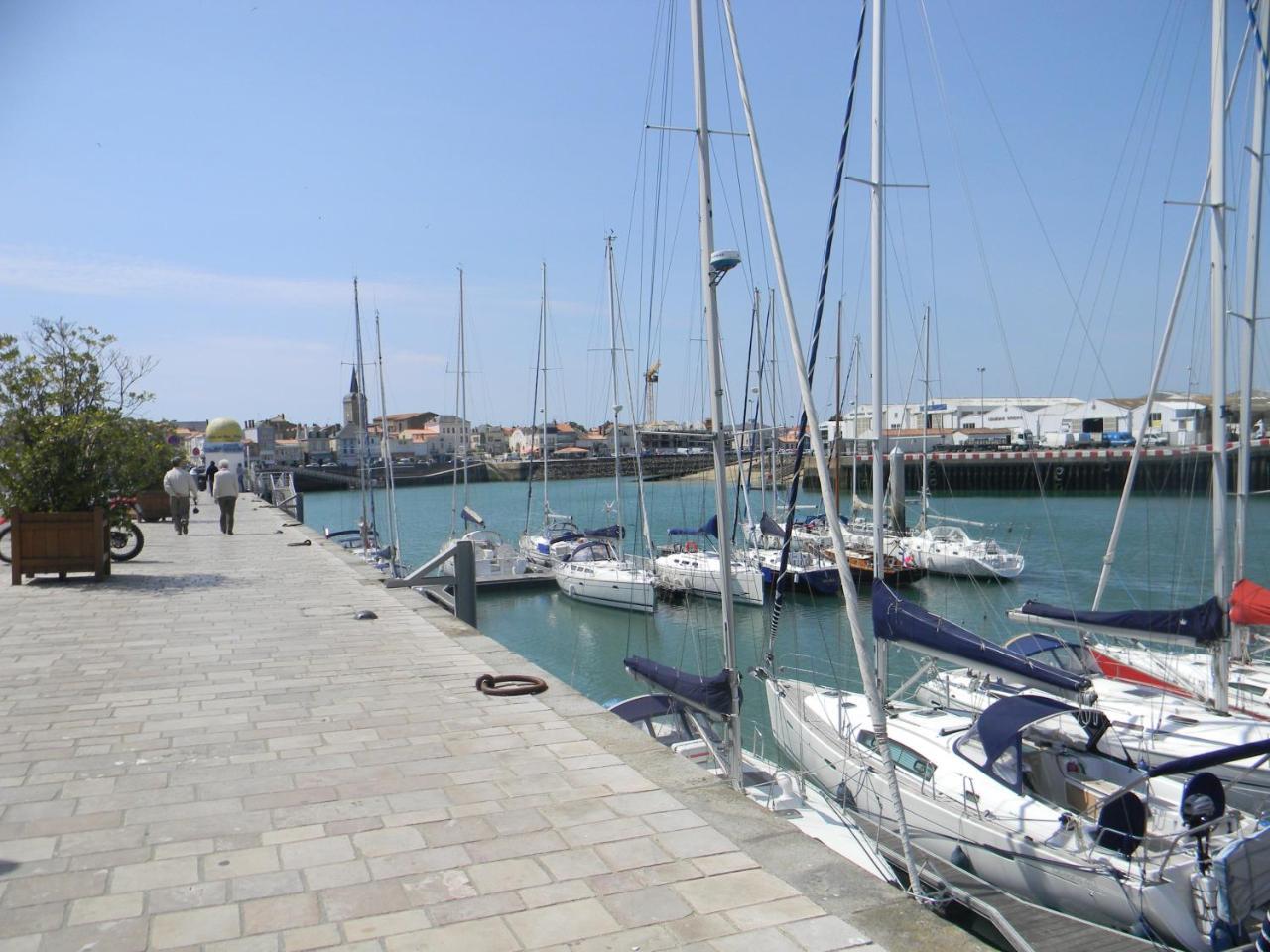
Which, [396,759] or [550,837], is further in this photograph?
[396,759]

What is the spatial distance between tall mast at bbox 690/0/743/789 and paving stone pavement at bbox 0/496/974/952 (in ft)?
5.80

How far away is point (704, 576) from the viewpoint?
29125 mm

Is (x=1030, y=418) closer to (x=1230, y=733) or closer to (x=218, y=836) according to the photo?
(x=1230, y=733)

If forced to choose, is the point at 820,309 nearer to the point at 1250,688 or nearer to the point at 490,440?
the point at 1250,688

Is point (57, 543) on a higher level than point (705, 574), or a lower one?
higher

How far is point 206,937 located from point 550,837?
159 centimetres

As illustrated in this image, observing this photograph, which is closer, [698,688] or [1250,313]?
[698,688]

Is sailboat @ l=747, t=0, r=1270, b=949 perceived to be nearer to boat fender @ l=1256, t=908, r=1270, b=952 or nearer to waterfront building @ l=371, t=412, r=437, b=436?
boat fender @ l=1256, t=908, r=1270, b=952

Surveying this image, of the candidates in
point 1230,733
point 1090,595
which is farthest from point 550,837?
point 1090,595

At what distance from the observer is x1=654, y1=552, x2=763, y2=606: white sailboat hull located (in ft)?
92.6

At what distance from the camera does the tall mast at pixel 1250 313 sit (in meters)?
13.5

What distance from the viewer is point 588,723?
680 centimetres

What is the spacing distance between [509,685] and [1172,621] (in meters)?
8.75

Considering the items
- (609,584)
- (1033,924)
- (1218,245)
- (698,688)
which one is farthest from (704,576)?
(1033,924)
